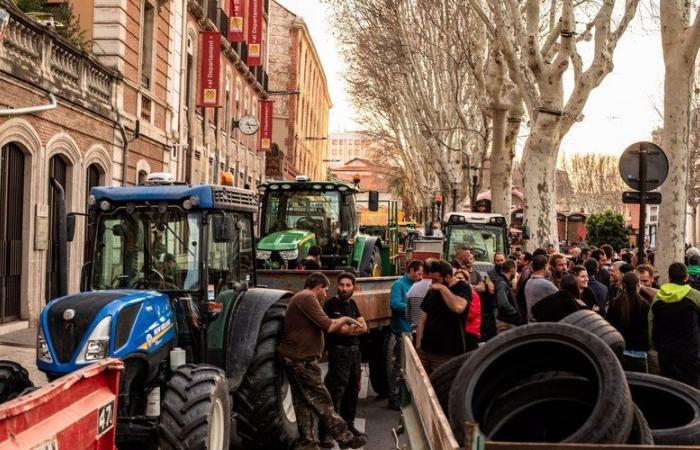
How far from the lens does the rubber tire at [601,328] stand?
6.17 meters

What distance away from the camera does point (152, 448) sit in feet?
21.8

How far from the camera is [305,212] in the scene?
1625 cm

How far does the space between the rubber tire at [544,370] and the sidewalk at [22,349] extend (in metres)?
7.39

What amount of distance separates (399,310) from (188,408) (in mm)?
5087

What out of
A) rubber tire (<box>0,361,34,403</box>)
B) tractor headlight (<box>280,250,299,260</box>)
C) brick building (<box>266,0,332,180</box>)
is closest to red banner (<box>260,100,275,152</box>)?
brick building (<box>266,0,332,180</box>)

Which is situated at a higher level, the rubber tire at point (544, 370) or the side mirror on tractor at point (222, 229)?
the side mirror on tractor at point (222, 229)

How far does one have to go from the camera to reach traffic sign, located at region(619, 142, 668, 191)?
1134cm

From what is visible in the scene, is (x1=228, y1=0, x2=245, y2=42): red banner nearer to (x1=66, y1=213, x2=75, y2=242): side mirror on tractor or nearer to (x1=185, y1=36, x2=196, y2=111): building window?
(x1=185, y1=36, x2=196, y2=111): building window

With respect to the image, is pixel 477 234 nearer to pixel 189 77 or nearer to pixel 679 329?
pixel 189 77

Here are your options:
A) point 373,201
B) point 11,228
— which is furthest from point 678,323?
point 11,228

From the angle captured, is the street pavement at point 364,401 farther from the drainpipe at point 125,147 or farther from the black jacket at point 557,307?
the drainpipe at point 125,147

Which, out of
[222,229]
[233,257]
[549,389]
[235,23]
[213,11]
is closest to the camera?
[549,389]

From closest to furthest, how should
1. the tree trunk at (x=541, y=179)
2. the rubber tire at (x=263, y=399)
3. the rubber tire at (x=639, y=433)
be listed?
1. the rubber tire at (x=639, y=433)
2. the rubber tire at (x=263, y=399)
3. the tree trunk at (x=541, y=179)

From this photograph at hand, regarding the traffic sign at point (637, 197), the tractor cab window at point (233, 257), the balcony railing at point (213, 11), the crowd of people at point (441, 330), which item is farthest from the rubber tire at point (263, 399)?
the balcony railing at point (213, 11)
